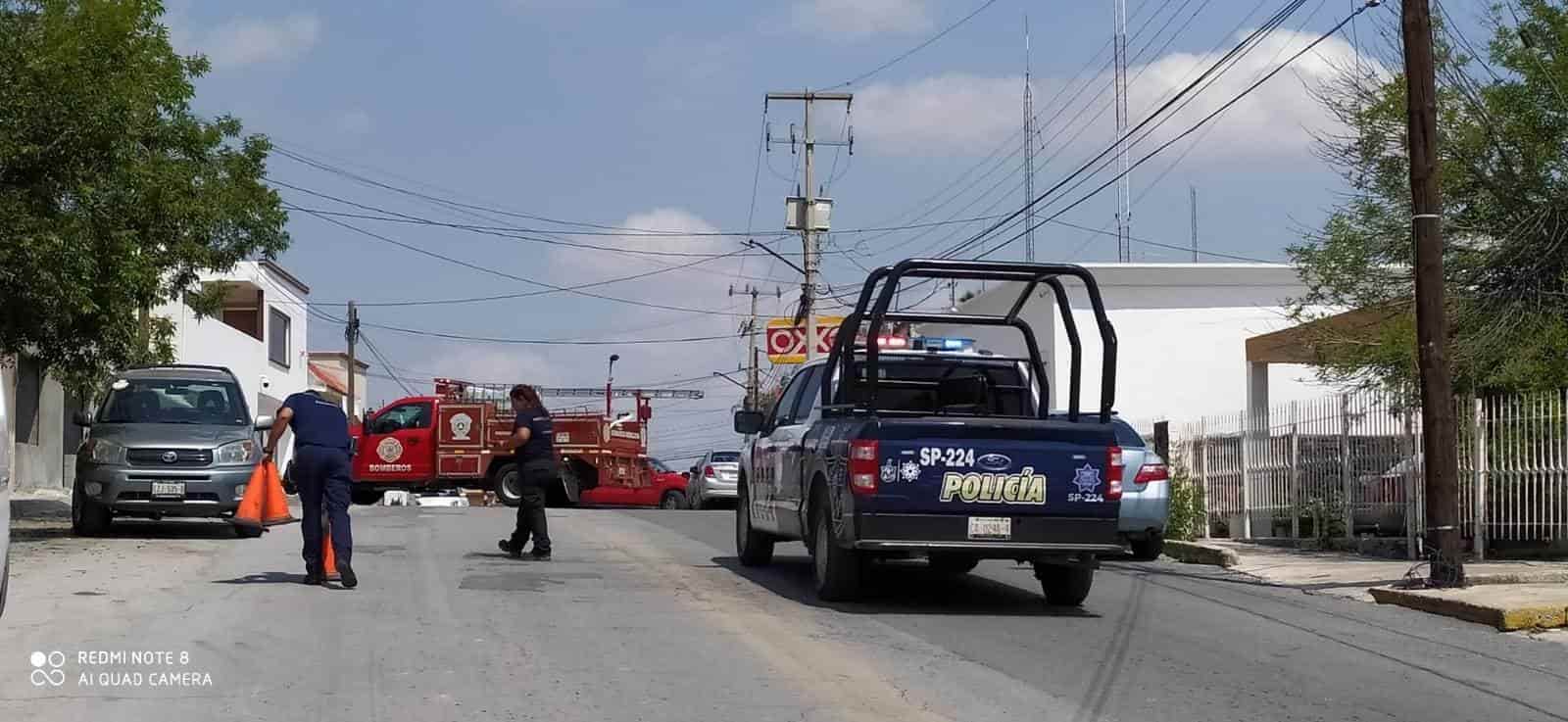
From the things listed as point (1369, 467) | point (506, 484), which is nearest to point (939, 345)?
point (1369, 467)

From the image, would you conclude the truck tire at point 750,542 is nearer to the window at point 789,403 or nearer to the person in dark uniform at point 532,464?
the window at point 789,403

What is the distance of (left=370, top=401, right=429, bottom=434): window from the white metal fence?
49.7 feet

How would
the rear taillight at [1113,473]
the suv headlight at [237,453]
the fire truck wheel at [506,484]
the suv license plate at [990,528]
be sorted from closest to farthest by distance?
the suv license plate at [990,528]
the rear taillight at [1113,473]
the suv headlight at [237,453]
the fire truck wheel at [506,484]

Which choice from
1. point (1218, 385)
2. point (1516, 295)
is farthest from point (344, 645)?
point (1218, 385)

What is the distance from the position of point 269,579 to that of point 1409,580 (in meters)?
9.44

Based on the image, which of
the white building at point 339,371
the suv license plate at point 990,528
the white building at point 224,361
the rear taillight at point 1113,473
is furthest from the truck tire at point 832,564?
the white building at point 339,371

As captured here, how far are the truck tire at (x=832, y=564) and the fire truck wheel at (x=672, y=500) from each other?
80.0 feet

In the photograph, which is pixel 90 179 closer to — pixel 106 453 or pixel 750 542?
pixel 106 453

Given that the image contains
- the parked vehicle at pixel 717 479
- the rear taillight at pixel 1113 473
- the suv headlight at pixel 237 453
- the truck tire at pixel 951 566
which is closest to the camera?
the rear taillight at pixel 1113 473

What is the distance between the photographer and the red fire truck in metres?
32.1

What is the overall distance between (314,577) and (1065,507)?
5.61 metres

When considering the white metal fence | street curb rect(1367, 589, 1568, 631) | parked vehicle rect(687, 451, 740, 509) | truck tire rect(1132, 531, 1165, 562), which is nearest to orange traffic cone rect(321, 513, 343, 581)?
truck tire rect(1132, 531, 1165, 562)

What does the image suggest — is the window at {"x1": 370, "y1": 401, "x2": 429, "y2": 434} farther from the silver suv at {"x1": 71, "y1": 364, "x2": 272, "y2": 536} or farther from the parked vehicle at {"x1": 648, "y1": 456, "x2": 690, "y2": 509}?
the silver suv at {"x1": 71, "y1": 364, "x2": 272, "y2": 536}

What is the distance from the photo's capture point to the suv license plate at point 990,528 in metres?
11.8
